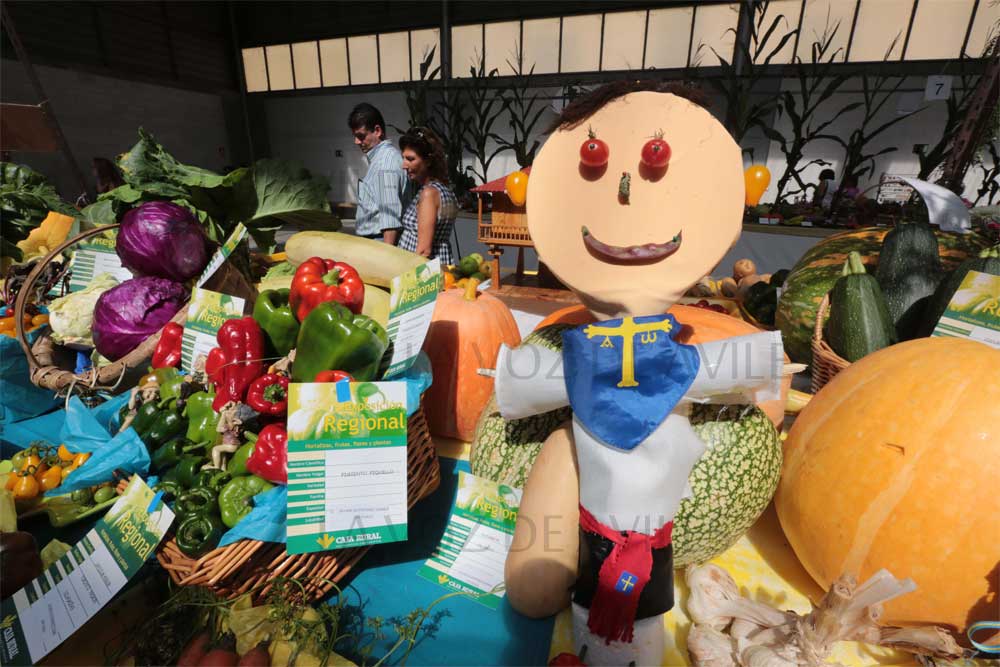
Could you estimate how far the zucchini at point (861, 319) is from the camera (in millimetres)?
1227

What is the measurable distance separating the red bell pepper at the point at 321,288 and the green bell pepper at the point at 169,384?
1.02 feet

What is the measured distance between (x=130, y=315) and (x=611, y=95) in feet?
4.84

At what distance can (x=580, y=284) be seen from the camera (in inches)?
31.9

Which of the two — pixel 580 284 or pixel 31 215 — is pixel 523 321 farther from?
pixel 31 215

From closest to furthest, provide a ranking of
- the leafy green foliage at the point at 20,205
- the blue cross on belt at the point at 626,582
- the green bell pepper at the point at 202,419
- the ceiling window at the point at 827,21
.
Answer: the blue cross on belt at the point at 626,582, the green bell pepper at the point at 202,419, the leafy green foliage at the point at 20,205, the ceiling window at the point at 827,21

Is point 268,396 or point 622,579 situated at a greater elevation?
point 268,396

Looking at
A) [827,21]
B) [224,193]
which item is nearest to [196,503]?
[224,193]

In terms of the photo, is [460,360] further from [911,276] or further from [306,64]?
[306,64]

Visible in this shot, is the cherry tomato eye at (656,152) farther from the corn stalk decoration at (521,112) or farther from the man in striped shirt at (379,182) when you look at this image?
the corn stalk decoration at (521,112)

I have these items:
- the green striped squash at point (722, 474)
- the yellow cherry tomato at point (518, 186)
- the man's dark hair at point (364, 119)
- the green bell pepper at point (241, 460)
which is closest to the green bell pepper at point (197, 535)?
the green bell pepper at point (241, 460)

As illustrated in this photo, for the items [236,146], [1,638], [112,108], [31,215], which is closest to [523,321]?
[1,638]

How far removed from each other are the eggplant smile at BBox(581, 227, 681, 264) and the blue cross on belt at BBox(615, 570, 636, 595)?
495 millimetres

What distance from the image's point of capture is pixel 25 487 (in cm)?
109

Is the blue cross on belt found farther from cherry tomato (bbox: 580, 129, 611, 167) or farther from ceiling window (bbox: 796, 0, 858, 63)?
ceiling window (bbox: 796, 0, 858, 63)
